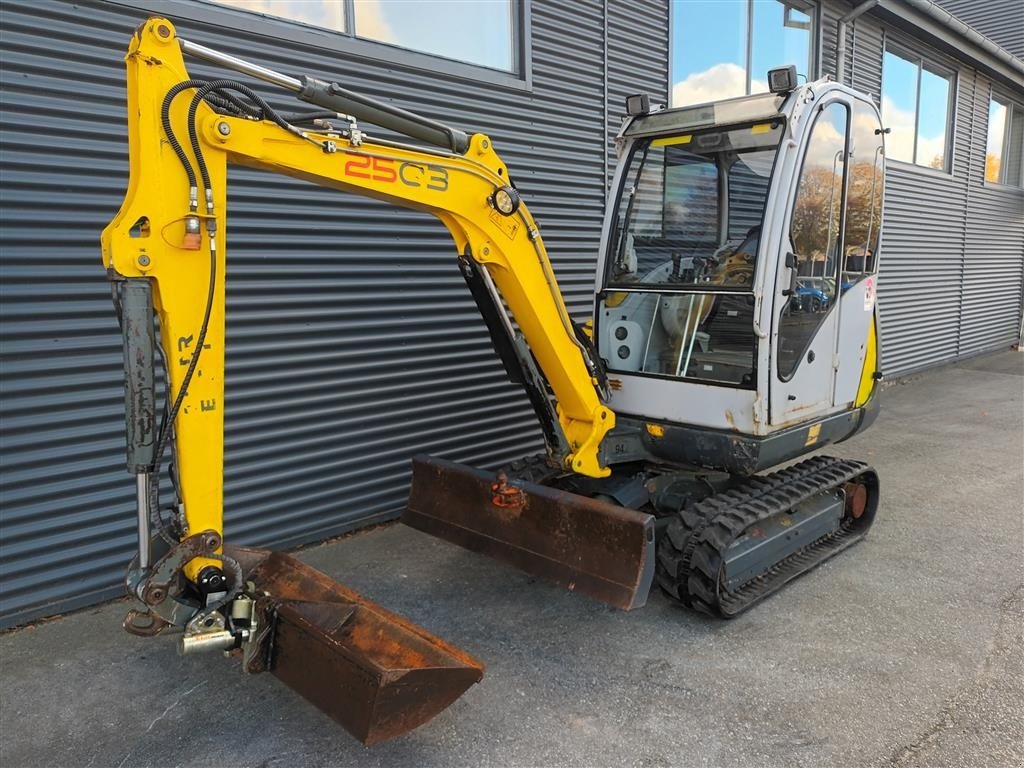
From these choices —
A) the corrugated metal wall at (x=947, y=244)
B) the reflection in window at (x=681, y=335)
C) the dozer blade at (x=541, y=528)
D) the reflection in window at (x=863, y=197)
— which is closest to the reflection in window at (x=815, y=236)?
the reflection in window at (x=863, y=197)

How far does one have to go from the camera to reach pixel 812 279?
4.21m

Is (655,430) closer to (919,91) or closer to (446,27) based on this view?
(446,27)

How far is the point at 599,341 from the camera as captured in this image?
182 inches

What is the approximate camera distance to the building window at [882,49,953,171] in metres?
11.1

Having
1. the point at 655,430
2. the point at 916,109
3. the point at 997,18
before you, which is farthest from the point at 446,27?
the point at 997,18

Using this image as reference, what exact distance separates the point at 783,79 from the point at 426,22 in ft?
9.59

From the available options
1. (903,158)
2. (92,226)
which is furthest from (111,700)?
(903,158)

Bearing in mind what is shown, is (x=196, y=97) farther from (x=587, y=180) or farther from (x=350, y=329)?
(x=587, y=180)

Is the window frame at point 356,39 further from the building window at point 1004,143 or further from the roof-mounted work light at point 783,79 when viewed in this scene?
the building window at point 1004,143

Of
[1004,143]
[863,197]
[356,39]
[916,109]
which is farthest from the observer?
[1004,143]

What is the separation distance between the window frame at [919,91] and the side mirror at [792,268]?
807 cm

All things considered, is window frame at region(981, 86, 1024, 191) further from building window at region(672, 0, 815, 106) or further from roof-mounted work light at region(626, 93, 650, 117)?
roof-mounted work light at region(626, 93, 650, 117)

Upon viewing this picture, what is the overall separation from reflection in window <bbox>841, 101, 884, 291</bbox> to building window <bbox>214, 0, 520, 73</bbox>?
293 cm

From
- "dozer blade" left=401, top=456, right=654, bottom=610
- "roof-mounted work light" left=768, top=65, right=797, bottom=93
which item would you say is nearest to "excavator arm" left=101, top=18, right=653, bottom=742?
"dozer blade" left=401, top=456, right=654, bottom=610
